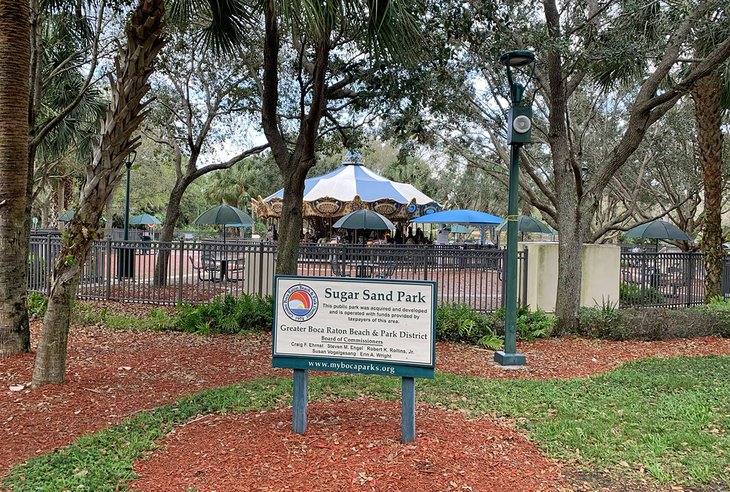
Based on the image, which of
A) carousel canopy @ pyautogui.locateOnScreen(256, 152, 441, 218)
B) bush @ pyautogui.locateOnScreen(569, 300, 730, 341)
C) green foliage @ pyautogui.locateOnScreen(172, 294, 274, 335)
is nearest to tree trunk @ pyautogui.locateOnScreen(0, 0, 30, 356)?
green foliage @ pyautogui.locateOnScreen(172, 294, 274, 335)

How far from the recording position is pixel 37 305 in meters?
9.88

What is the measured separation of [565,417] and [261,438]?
108 inches

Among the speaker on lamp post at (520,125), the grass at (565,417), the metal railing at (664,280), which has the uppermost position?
the speaker on lamp post at (520,125)

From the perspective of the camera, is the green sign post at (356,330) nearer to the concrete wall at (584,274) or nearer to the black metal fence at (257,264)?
the black metal fence at (257,264)

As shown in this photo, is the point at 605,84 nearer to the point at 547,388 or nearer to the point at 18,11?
the point at 547,388

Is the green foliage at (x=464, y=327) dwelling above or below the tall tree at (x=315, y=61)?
below

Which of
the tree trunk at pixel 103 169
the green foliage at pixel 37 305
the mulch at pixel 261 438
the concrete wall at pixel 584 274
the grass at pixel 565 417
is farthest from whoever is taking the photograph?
the concrete wall at pixel 584 274

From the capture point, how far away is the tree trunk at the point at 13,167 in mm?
6090

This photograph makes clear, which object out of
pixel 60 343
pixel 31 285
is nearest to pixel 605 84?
pixel 60 343

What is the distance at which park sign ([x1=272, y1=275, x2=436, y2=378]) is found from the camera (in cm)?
412

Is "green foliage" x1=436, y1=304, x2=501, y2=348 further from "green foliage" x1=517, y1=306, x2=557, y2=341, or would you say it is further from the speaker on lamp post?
the speaker on lamp post

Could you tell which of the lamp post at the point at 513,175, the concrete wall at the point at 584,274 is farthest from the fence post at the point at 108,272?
the concrete wall at the point at 584,274

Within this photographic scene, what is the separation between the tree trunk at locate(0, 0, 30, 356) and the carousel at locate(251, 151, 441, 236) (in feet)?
46.4

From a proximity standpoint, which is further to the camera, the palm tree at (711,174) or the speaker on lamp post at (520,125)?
the palm tree at (711,174)
